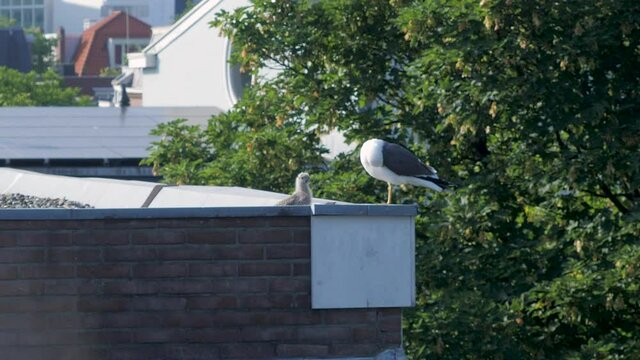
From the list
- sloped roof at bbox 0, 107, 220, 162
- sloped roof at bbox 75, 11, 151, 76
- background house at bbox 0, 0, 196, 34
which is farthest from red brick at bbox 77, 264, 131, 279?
background house at bbox 0, 0, 196, 34

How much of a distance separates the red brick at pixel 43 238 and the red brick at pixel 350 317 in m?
1.34

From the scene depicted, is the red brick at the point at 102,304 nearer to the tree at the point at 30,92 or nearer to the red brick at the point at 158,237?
the red brick at the point at 158,237

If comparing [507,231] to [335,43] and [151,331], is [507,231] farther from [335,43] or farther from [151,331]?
[151,331]

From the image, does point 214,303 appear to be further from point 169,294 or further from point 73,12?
point 73,12

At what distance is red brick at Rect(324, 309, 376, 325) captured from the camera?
7.11 metres

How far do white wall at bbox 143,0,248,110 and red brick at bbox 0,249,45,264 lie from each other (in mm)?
31756

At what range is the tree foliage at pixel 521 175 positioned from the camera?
45.7ft

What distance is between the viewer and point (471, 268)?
1506 centimetres

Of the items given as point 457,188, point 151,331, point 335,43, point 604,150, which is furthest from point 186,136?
point 151,331

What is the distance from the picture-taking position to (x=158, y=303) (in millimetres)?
7039

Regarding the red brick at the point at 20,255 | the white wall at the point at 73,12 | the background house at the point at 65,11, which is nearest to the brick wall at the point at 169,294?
the red brick at the point at 20,255

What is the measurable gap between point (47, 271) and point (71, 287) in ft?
0.47

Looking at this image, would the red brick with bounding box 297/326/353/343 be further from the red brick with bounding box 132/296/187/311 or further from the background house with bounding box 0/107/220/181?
the background house with bounding box 0/107/220/181

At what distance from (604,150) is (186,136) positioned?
8557 millimetres
